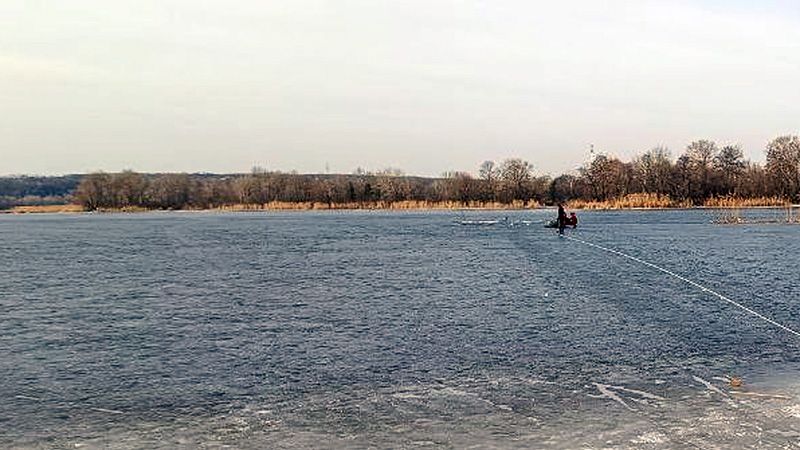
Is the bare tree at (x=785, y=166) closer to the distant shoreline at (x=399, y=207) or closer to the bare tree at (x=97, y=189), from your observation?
the distant shoreline at (x=399, y=207)

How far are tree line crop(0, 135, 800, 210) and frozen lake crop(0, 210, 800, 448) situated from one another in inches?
2538

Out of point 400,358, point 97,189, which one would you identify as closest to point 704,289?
point 400,358

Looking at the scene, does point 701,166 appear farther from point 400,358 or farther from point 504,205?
point 400,358

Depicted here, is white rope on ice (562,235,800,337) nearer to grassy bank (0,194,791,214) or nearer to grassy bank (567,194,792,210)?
grassy bank (567,194,792,210)

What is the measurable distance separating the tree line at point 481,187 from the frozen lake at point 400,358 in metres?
64.5

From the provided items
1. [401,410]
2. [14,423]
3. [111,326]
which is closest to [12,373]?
[14,423]

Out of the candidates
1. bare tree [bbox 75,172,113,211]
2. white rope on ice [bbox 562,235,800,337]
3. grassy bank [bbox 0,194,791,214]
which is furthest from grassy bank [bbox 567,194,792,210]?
bare tree [bbox 75,172,113,211]

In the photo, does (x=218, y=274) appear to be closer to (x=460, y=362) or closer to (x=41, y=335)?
(x=41, y=335)

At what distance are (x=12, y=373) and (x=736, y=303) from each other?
11436 millimetres

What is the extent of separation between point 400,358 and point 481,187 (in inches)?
3070

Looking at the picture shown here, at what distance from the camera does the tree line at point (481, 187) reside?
272 ft

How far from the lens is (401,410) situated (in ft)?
22.8

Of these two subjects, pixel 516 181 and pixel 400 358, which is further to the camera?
pixel 516 181

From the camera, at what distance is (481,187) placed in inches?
3403
